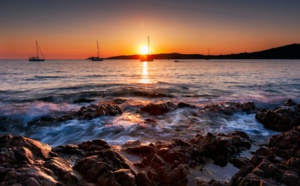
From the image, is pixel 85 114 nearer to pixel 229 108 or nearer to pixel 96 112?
pixel 96 112

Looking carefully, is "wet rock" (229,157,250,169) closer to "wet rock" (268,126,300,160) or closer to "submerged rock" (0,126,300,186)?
"submerged rock" (0,126,300,186)

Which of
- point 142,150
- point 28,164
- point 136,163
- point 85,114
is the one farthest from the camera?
point 85,114

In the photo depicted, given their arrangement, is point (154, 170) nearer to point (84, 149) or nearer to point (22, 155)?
point (84, 149)

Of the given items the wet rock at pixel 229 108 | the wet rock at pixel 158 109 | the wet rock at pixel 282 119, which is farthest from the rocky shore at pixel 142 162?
→ the wet rock at pixel 229 108

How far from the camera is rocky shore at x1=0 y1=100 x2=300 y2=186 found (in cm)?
482

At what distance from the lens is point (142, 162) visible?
6703 mm

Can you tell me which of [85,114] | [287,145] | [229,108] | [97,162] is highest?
[97,162]

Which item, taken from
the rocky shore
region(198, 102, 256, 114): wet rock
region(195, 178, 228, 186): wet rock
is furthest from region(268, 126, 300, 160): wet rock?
region(198, 102, 256, 114): wet rock

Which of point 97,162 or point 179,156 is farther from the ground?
point 97,162

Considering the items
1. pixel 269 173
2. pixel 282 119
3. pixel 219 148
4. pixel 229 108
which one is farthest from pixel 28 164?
pixel 229 108

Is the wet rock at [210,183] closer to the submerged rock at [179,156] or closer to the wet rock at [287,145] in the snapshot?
the submerged rock at [179,156]

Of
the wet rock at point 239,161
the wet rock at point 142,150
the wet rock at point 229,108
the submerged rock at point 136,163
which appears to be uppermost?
the submerged rock at point 136,163

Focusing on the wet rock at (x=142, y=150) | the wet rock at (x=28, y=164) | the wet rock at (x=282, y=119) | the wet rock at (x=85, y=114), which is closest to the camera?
the wet rock at (x=28, y=164)

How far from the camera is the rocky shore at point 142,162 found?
482 centimetres
